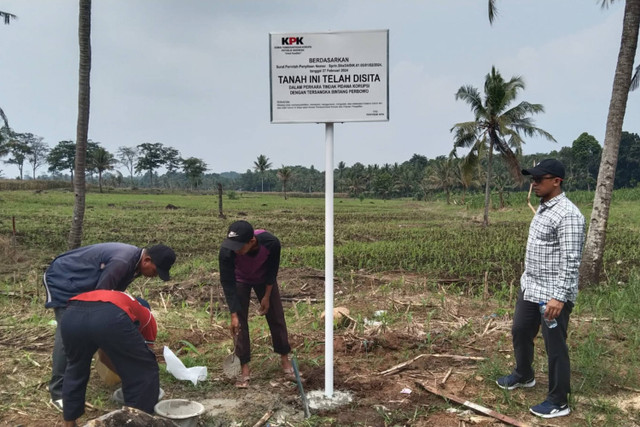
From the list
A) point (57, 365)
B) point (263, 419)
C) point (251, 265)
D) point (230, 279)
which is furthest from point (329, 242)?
point (57, 365)

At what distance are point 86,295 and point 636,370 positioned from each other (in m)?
4.35

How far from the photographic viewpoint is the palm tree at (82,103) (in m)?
7.56

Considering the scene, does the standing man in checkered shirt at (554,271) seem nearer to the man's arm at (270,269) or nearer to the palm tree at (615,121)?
the man's arm at (270,269)

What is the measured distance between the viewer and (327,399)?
11.6 ft

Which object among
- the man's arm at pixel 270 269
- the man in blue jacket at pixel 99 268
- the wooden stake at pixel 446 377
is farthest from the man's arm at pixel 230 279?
the wooden stake at pixel 446 377

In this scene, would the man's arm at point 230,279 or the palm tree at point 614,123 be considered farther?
the palm tree at point 614,123

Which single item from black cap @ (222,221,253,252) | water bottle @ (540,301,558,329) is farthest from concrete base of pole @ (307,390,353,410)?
water bottle @ (540,301,558,329)

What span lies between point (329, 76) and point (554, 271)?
81.1 inches

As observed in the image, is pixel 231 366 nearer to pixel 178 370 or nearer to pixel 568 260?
pixel 178 370

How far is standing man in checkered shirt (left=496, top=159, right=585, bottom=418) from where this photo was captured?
10.3 feet

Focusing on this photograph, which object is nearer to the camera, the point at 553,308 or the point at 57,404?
the point at 553,308

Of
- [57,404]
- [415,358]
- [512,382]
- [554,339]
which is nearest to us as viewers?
[554,339]

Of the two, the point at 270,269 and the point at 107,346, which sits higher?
the point at 270,269

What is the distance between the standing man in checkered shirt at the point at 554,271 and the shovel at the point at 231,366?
2365 millimetres
